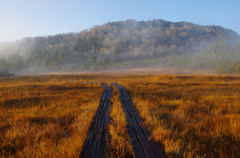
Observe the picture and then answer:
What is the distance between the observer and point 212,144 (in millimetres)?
3510

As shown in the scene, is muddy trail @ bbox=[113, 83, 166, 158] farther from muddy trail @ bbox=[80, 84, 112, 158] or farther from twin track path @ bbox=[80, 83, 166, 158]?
muddy trail @ bbox=[80, 84, 112, 158]

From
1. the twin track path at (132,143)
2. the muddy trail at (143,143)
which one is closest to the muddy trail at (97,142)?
the twin track path at (132,143)

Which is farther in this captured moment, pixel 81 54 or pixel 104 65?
pixel 81 54

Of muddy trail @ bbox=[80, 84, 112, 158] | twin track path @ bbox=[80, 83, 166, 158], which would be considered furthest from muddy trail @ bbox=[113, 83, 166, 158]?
muddy trail @ bbox=[80, 84, 112, 158]

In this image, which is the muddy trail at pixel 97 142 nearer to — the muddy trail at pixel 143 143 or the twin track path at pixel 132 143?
the twin track path at pixel 132 143

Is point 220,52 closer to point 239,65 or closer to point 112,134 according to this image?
point 239,65

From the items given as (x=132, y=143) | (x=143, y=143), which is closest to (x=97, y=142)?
(x=132, y=143)

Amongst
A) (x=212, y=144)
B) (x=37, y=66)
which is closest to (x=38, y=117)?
(x=212, y=144)

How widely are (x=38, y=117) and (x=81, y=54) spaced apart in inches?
6908

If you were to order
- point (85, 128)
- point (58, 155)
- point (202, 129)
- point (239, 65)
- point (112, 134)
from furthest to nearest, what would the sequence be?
point (239, 65) < point (202, 129) < point (85, 128) < point (112, 134) < point (58, 155)

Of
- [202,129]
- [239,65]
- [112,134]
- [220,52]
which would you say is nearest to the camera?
[112,134]

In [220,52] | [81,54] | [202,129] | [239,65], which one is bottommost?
[202,129]

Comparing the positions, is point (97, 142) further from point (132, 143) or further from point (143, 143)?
point (143, 143)

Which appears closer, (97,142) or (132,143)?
(132,143)
